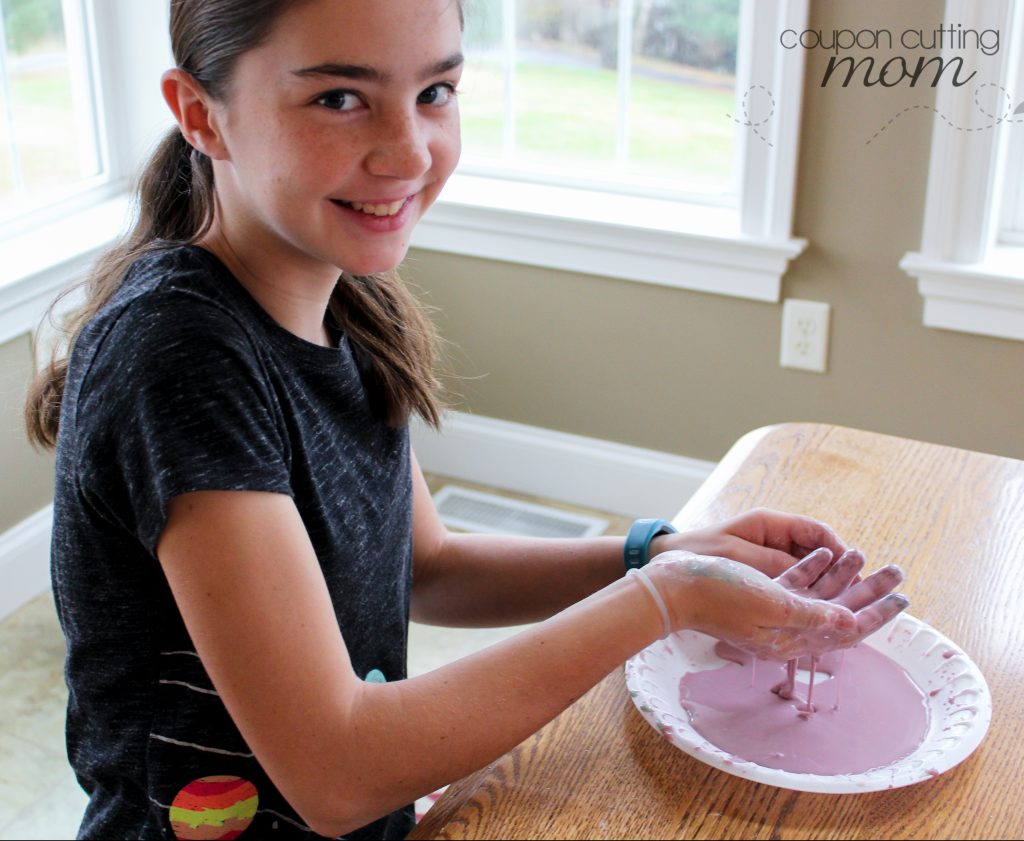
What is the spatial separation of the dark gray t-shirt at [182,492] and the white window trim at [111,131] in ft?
5.15

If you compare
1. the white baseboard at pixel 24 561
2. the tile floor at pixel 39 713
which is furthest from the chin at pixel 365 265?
the white baseboard at pixel 24 561

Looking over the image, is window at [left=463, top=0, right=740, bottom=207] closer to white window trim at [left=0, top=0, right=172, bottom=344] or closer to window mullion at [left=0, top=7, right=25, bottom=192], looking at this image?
white window trim at [left=0, top=0, right=172, bottom=344]

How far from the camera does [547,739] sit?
37.0 inches

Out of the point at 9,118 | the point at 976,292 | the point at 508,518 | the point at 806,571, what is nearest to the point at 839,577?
the point at 806,571

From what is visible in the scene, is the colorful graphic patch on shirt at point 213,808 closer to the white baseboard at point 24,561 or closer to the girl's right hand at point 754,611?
the girl's right hand at point 754,611

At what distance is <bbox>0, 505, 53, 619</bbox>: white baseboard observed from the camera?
8.09 ft

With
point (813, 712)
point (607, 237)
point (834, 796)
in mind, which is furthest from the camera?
point (607, 237)

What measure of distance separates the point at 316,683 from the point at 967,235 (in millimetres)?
1769

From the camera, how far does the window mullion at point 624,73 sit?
2596mm

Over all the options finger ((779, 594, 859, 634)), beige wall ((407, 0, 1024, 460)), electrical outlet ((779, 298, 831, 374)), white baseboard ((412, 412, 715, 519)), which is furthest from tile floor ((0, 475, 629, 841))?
finger ((779, 594, 859, 634))

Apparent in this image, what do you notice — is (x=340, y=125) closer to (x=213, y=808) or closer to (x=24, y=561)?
(x=213, y=808)

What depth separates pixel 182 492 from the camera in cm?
89

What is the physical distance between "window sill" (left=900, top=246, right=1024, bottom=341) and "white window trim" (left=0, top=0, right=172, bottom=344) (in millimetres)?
1571

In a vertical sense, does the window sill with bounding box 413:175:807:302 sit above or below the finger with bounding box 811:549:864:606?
below
